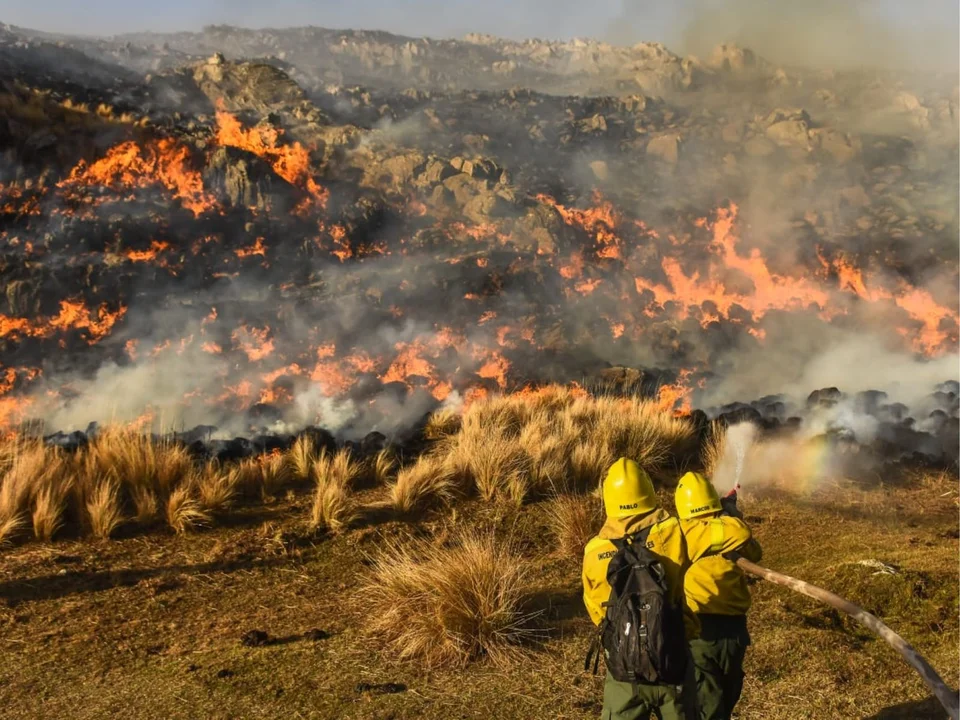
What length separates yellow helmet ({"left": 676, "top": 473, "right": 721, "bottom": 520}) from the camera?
11.1 feet

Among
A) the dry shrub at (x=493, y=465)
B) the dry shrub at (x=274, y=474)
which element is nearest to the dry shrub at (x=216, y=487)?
the dry shrub at (x=274, y=474)

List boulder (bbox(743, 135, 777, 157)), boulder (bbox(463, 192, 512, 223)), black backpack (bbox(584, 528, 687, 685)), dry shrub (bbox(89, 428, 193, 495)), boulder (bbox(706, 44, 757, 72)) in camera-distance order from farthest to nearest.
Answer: boulder (bbox(706, 44, 757, 72)) < boulder (bbox(743, 135, 777, 157)) < boulder (bbox(463, 192, 512, 223)) < dry shrub (bbox(89, 428, 193, 495)) < black backpack (bbox(584, 528, 687, 685))

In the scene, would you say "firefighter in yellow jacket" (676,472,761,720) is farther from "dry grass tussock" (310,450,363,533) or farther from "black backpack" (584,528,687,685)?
"dry grass tussock" (310,450,363,533)

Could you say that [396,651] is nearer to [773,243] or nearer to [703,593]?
[703,593]

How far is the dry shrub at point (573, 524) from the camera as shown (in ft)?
23.1

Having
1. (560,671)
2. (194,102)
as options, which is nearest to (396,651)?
(560,671)

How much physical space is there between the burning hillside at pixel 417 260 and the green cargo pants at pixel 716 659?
24.5 feet

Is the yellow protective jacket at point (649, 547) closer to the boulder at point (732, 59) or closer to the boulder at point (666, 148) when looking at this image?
the boulder at point (666, 148)

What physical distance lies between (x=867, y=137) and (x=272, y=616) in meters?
27.5

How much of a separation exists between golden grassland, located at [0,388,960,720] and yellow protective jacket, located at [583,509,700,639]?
1.53 m

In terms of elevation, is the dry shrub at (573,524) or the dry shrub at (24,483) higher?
the dry shrub at (24,483)

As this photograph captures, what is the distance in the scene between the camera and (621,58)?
44.9 meters

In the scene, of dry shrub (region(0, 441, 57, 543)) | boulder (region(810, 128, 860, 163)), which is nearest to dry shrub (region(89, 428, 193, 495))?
dry shrub (region(0, 441, 57, 543))

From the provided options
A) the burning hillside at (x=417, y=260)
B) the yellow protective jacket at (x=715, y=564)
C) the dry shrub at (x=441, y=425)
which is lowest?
the dry shrub at (x=441, y=425)
